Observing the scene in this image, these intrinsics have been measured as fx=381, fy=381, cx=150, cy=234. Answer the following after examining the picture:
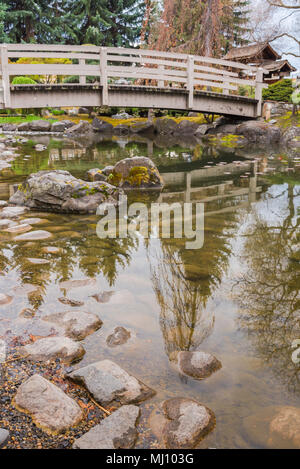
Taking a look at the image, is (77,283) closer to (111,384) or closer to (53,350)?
(53,350)

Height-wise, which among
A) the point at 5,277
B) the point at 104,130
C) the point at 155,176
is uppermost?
the point at 104,130

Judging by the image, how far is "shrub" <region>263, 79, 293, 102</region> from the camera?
62.5 feet

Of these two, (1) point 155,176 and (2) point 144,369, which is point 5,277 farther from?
(1) point 155,176

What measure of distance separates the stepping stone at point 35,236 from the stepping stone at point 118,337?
1.92m

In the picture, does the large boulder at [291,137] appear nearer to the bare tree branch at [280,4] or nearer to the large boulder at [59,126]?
the bare tree branch at [280,4]

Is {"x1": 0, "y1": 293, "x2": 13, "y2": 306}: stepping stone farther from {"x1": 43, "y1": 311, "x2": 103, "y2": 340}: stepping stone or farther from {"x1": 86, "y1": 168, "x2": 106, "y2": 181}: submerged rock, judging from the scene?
{"x1": 86, "y1": 168, "x2": 106, "y2": 181}: submerged rock

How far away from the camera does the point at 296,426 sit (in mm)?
1751

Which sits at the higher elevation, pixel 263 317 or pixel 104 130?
pixel 104 130

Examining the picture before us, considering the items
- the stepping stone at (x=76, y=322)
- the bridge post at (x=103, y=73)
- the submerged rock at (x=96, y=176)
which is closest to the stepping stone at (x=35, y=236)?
the stepping stone at (x=76, y=322)

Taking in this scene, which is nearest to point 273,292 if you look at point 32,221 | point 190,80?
point 32,221

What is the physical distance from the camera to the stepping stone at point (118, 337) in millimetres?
2337

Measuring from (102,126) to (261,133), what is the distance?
30.9ft

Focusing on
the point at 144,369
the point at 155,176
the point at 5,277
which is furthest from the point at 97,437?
the point at 155,176
